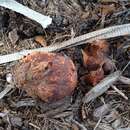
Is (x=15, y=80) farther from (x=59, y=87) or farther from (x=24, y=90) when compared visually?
(x=59, y=87)

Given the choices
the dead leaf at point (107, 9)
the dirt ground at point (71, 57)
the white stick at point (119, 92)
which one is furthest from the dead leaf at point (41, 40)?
the white stick at point (119, 92)

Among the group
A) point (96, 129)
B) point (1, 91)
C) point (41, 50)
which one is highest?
point (41, 50)

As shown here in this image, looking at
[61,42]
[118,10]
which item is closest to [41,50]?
[61,42]

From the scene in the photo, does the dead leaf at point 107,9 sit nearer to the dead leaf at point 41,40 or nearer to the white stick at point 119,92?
the dead leaf at point 41,40

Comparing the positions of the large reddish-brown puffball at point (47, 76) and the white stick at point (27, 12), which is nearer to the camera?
the large reddish-brown puffball at point (47, 76)

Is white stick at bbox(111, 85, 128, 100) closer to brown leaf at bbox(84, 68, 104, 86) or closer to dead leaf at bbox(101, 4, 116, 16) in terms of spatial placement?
brown leaf at bbox(84, 68, 104, 86)

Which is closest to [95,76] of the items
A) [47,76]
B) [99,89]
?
[99,89]

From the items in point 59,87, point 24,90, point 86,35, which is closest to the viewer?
point 59,87
